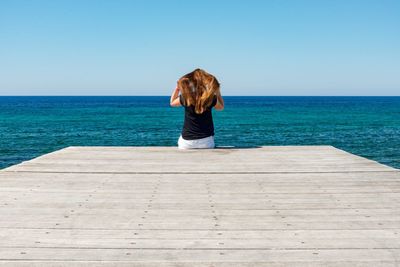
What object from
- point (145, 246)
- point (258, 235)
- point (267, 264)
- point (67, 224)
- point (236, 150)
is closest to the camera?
point (267, 264)

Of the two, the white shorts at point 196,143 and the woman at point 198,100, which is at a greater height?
the woman at point 198,100

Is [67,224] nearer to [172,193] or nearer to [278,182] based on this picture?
[172,193]

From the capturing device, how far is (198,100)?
8094 millimetres

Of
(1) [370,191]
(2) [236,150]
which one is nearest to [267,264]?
(1) [370,191]

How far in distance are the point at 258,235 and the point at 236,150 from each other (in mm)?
4639

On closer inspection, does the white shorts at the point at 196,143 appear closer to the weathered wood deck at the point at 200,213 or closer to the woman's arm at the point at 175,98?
the woman's arm at the point at 175,98

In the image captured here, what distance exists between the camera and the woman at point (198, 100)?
317 inches

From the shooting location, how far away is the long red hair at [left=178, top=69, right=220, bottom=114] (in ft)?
26.5

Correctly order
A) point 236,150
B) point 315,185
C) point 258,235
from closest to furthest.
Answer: point 258,235
point 315,185
point 236,150

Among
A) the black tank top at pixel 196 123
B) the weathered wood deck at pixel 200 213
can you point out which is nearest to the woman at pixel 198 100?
the black tank top at pixel 196 123

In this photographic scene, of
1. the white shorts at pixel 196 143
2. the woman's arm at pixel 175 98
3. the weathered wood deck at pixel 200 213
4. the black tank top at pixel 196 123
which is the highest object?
the woman's arm at pixel 175 98

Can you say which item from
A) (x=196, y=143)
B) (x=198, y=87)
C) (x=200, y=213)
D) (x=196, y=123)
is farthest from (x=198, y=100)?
(x=200, y=213)

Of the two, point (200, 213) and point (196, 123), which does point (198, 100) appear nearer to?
point (196, 123)

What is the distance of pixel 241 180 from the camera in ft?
19.2
